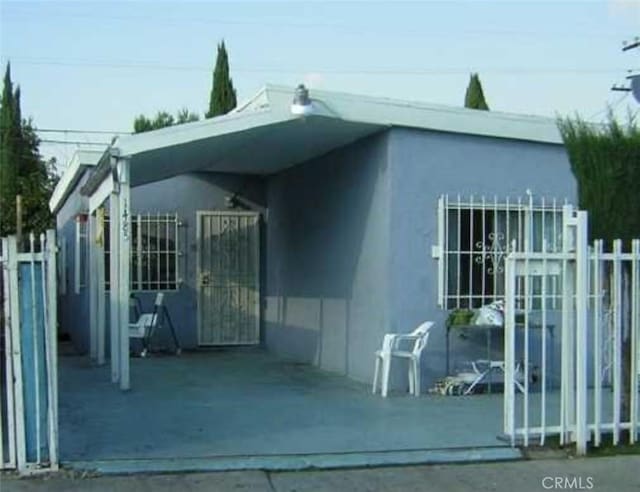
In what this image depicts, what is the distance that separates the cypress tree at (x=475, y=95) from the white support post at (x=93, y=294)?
13.3m

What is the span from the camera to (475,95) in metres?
25.0

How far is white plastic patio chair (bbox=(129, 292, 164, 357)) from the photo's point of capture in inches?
551

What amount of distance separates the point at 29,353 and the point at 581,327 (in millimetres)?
4319

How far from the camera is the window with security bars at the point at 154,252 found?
15281 mm

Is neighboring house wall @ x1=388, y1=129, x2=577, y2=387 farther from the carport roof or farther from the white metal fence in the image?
the white metal fence

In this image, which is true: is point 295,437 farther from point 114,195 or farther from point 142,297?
point 142,297

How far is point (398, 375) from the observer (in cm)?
1052

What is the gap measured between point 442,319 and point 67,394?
4.36 metres

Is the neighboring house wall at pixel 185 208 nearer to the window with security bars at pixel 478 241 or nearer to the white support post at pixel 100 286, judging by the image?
A: the white support post at pixel 100 286

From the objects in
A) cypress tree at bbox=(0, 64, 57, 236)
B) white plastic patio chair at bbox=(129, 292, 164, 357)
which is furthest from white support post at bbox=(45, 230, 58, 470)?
cypress tree at bbox=(0, 64, 57, 236)

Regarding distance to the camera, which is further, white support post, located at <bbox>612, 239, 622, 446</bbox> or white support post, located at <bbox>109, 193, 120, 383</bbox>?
white support post, located at <bbox>109, 193, 120, 383</bbox>

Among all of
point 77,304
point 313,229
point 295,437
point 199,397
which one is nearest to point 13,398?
point 295,437

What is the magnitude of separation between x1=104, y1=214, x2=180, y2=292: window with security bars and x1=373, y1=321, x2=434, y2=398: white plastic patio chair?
19.8ft

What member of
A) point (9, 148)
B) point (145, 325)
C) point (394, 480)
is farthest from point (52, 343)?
point (9, 148)
